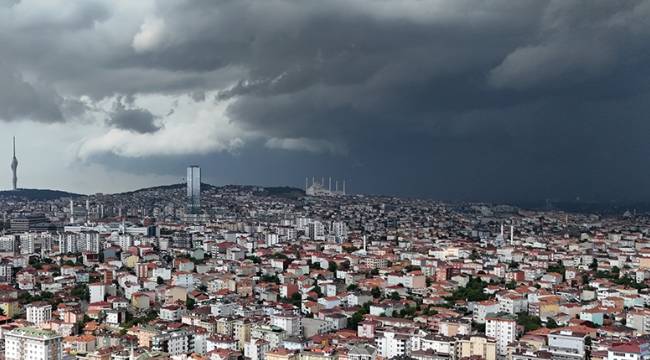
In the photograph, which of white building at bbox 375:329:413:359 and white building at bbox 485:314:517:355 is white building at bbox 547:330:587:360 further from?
white building at bbox 375:329:413:359

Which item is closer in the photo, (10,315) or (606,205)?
(10,315)

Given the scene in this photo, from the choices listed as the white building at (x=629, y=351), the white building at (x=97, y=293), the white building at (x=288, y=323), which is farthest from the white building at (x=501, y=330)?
the white building at (x=97, y=293)

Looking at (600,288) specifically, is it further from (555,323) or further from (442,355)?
(442,355)

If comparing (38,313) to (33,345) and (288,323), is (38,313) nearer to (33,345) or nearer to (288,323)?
(33,345)

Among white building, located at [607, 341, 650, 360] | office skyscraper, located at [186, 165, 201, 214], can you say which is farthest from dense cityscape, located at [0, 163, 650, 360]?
office skyscraper, located at [186, 165, 201, 214]

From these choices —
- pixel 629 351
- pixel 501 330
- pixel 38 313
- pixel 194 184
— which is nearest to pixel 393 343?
pixel 501 330

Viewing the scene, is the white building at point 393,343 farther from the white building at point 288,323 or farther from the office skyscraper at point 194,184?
the office skyscraper at point 194,184

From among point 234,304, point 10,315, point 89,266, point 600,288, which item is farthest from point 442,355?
point 89,266
